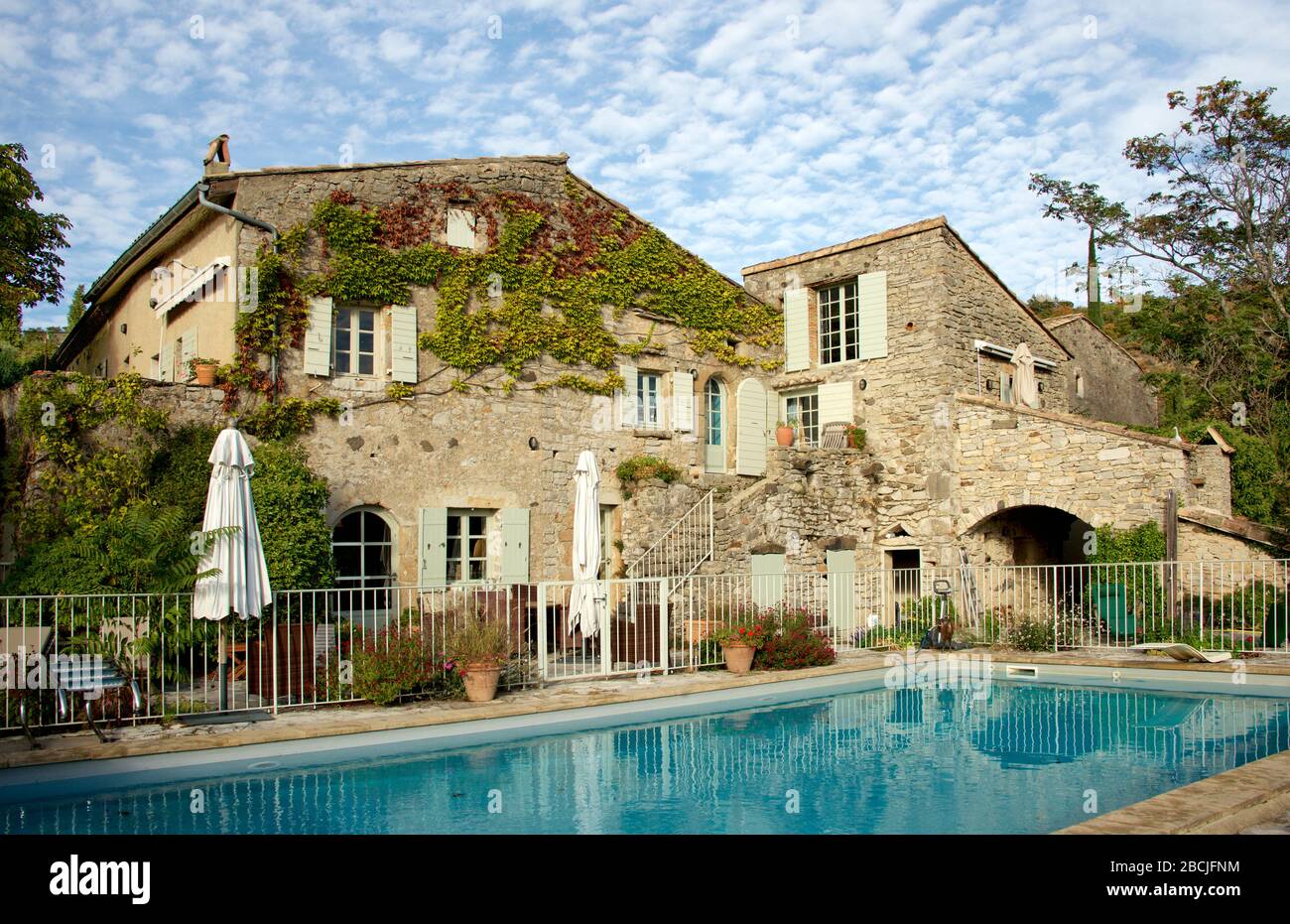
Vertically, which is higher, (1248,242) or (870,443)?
(1248,242)

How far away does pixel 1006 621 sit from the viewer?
1505 cm

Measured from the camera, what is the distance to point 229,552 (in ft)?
28.9

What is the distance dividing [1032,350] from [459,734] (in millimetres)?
16232

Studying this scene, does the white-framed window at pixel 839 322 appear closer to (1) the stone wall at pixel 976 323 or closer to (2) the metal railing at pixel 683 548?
(1) the stone wall at pixel 976 323

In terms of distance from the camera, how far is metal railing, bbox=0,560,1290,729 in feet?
27.5

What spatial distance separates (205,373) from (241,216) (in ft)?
7.27

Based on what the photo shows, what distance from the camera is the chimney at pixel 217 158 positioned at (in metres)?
13.1

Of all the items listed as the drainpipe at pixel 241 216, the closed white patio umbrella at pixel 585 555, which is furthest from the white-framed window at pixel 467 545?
the drainpipe at pixel 241 216

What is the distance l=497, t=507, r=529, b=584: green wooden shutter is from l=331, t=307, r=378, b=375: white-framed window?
297cm

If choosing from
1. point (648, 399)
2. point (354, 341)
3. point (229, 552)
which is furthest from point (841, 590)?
point (229, 552)

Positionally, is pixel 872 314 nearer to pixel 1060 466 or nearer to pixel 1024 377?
pixel 1024 377

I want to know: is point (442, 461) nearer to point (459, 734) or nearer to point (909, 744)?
point (459, 734)

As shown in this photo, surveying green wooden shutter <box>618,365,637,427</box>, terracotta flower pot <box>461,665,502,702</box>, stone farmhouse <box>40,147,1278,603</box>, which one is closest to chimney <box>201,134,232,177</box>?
stone farmhouse <box>40,147,1278,603</box>
